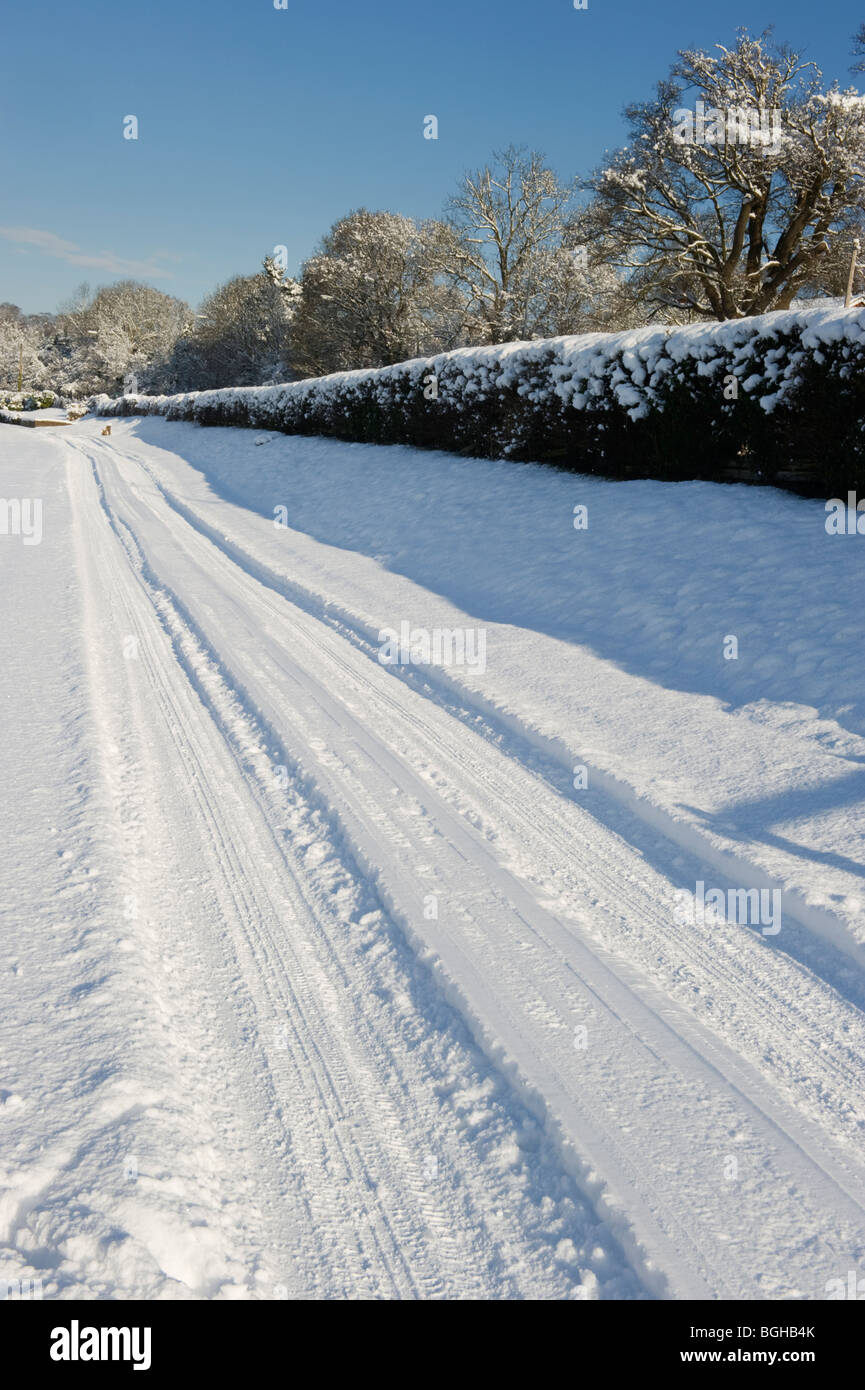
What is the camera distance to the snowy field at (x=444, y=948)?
1.99m

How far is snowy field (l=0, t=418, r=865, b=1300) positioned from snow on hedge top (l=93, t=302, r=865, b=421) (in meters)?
2.08

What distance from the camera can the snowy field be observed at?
1987mm

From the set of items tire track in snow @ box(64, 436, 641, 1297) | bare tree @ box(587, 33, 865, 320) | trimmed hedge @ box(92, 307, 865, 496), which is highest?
bare tree @ box(587, 33, 865, 320)

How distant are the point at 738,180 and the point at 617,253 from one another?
3.22 metres

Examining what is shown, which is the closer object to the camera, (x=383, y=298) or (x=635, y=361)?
(x=635, y=361)

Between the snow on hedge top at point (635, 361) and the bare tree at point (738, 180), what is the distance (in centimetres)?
930

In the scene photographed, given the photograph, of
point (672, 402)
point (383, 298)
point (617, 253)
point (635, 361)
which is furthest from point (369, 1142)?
point (383, 298)

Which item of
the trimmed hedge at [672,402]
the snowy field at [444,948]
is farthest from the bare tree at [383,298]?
the snowy field at [444,948]

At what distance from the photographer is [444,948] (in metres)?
3.00

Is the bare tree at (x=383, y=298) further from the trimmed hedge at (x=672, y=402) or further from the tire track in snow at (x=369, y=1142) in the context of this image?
the tire track in snow at (x=369, y=1142)

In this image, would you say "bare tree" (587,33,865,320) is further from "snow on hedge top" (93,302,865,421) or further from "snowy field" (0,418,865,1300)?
"snowy field" (0,418,865,1300)

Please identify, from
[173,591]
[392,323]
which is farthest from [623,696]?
[392,323]

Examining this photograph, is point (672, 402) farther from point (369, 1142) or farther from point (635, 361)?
point (369, 1142)

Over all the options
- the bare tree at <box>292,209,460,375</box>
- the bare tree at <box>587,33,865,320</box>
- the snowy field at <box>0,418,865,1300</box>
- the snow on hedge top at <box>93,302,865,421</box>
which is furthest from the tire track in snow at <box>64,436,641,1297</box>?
the bare tree at <box>292,209,460,375</box>
